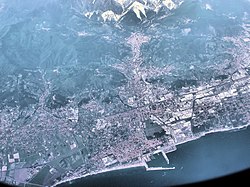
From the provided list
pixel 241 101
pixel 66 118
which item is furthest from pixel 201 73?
pixel 66 118

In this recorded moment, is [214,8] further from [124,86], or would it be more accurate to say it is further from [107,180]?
[107,180]

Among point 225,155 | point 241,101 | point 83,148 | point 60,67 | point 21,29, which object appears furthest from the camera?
point 21,29

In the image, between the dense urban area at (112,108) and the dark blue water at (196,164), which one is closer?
the dark blue water at (196,164)

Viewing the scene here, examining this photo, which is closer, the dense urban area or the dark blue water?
the dark blue water

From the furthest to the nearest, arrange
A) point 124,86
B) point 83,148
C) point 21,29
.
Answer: point 21,29 < point 124,86 < point 83,148

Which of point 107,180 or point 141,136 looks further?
point 141,136

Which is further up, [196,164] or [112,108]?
[196,164]

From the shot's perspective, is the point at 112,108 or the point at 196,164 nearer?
the point at 196,164
